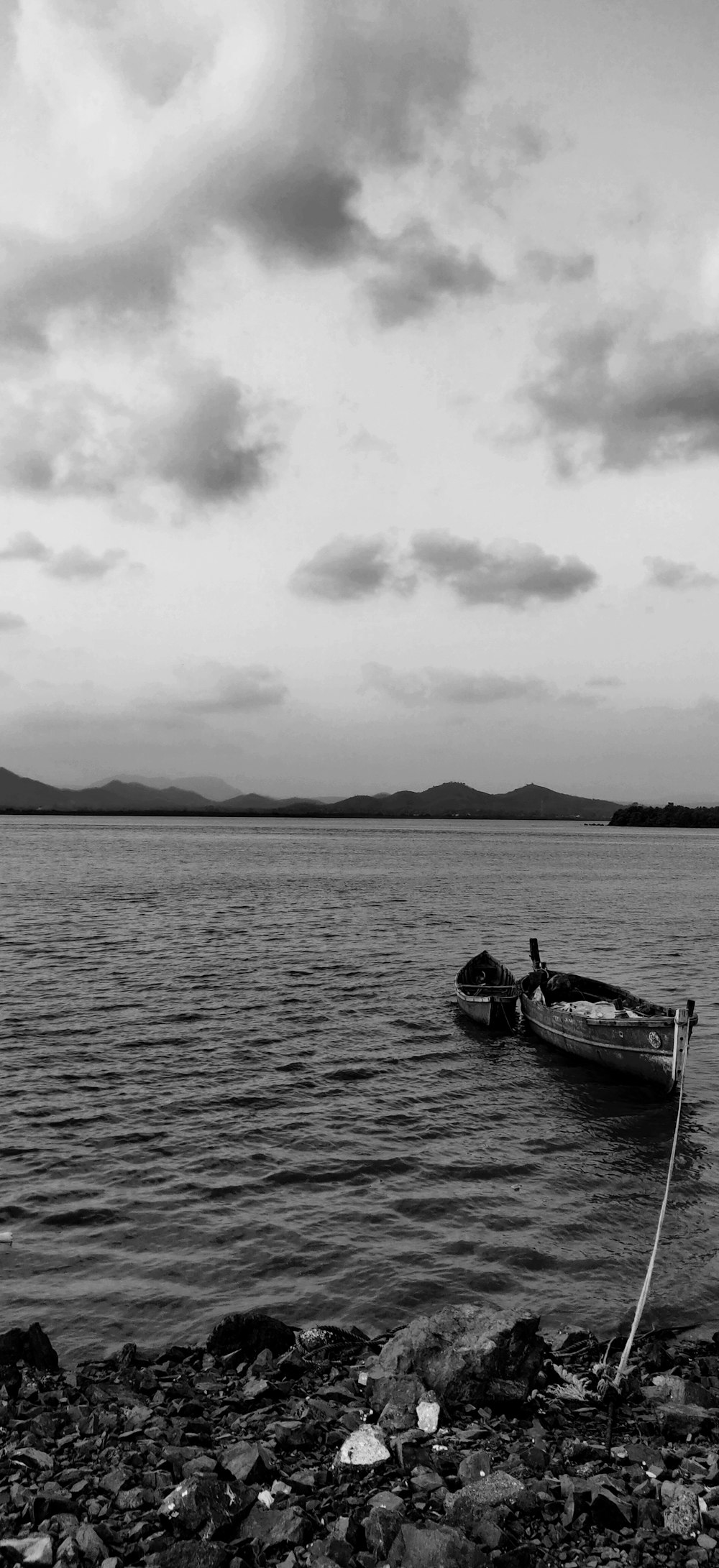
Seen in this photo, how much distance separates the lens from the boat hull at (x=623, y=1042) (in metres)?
22.0

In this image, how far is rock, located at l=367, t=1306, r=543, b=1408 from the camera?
367 inches

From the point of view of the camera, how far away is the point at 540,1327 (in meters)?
11.6

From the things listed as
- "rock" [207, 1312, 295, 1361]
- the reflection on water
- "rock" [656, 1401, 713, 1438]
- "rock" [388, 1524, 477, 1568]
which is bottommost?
the reflection on water

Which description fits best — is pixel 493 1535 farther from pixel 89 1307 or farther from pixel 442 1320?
pixel 89 1307

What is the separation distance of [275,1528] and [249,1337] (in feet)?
11.9

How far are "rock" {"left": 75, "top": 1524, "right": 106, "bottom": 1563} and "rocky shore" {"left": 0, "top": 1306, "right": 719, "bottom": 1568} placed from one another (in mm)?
14

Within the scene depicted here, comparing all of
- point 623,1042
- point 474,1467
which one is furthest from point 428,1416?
point 623,1042

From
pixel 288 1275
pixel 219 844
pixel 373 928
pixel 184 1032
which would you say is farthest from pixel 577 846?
pixel 288 1275

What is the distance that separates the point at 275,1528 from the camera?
707 centimetres

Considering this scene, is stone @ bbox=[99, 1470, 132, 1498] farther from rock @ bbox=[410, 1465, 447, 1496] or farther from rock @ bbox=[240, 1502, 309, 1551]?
rock @ bbox=[410, 1465, 447, 1496]

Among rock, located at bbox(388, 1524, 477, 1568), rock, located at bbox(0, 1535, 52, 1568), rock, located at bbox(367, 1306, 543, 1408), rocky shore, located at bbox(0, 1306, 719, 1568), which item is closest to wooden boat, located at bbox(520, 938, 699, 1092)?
rocky shore, located at bbox(0, 1306, 719, 1568)

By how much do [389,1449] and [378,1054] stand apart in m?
16.9

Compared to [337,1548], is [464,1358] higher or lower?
lower

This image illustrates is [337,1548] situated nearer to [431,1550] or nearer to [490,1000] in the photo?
[431,1550]
